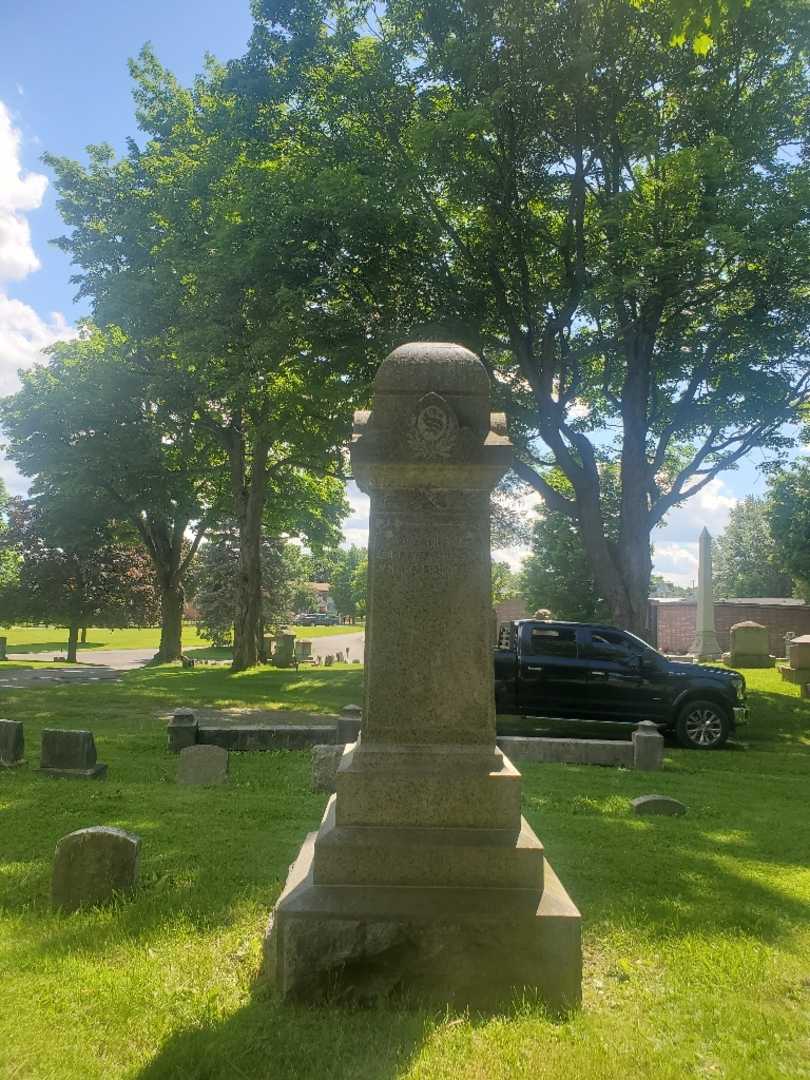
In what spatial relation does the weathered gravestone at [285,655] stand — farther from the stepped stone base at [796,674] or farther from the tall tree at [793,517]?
the tall tree at [793,517]

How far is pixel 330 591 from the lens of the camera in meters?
130

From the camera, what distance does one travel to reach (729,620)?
4334 centimetres

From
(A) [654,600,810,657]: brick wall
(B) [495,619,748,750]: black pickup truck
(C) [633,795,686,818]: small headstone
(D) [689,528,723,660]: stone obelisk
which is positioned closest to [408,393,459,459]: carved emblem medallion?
(C) [633,795,686,818]: small headstone

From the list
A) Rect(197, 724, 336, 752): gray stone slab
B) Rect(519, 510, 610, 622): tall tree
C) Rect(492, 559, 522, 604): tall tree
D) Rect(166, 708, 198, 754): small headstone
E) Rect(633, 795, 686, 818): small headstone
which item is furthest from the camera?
Rect(492, 559, 522, 604): tall tree

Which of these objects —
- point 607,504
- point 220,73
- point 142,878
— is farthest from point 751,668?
point 142,878

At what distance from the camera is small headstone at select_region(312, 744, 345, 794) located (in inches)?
324

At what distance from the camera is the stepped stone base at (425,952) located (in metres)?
3.67

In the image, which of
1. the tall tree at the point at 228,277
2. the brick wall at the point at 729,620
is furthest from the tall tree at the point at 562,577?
the tall tree at the point at 228,277

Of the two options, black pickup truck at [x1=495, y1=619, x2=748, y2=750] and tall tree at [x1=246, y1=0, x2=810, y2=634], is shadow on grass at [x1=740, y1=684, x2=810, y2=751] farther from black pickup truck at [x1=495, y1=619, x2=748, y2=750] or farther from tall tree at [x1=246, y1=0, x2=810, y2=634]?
tall tree at [x1=246, y1=0, x2=810, y2=634]

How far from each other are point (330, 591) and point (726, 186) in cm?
11871

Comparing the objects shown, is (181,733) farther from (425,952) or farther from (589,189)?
(589,189)

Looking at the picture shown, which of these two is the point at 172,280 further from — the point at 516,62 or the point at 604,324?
the point at 604,324

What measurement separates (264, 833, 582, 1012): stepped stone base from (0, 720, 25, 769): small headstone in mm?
7024

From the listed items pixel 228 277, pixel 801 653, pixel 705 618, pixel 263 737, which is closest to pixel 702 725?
pixel 263 737
